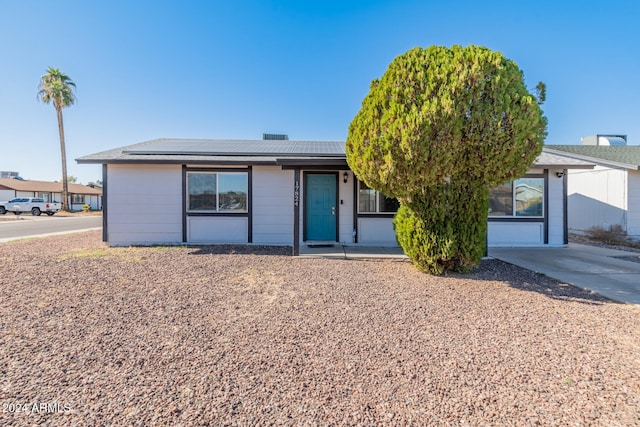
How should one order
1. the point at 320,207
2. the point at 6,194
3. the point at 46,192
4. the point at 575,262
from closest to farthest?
the point at 575,262, the point at 320,207, the point at 6,194, the point at 46,192

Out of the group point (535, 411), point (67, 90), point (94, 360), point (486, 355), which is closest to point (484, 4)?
point (486, 355)

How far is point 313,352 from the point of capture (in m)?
2.73

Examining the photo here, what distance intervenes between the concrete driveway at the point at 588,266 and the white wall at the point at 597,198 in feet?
8.05

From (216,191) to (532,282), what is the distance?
26.9ft

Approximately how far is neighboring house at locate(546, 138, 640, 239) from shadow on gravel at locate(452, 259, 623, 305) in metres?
7.22

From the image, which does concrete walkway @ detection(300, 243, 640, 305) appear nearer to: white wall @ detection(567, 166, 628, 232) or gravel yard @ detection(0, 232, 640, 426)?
gravel yard @ detection(0, 232, 640, 426)

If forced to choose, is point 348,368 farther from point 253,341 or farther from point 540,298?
point 540,298

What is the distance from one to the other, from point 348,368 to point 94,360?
2353mm

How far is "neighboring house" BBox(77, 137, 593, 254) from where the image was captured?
848 centimetres

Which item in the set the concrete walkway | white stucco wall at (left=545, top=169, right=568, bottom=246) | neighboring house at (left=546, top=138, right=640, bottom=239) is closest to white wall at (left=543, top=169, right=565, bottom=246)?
white stucco wall at (left=545, top=169, right=568, bottom=246)

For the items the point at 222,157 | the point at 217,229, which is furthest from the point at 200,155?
the point at 217,229

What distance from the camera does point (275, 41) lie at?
10859 mm

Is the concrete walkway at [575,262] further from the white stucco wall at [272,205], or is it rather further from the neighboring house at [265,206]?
the white stucco wall at [272,205]

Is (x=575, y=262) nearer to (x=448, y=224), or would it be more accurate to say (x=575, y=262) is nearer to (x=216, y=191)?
(x=448, y=224)
